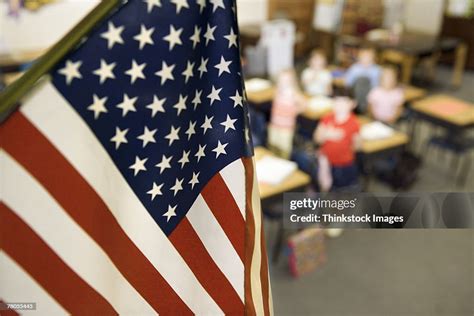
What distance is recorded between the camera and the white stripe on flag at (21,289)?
1.19 meters

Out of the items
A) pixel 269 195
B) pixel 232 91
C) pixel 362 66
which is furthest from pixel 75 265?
pixel 362 66

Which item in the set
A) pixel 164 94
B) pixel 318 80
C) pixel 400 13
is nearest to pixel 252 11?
pixel 400 13

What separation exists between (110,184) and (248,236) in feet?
1.61

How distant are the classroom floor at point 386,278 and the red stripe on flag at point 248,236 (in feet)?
8.74

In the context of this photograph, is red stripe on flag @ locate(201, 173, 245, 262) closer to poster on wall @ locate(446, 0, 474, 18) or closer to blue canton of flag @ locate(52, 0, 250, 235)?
blue canton of flag @ locate(52, 0, 250, 235)

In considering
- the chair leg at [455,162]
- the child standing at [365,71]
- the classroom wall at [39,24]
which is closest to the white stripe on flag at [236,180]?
the child standing at [365,71]

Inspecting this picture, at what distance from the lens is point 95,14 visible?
1.09m

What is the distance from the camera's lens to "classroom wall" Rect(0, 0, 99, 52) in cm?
865

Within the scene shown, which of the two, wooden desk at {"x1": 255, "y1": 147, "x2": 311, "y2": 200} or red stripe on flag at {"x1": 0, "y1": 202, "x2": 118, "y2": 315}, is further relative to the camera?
wooden desk at {"x1": 255, "y1": 147, "x2": 311, "y2": 200}

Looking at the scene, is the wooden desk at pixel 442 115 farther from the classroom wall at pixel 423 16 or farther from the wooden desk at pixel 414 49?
the classroom wall at pixel 423 16

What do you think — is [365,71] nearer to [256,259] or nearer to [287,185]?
[287,185]

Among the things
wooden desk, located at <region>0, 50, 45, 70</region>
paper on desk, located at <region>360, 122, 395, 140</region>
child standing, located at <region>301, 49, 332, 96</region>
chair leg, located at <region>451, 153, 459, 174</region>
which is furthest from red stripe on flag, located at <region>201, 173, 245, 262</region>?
wooden desk, located at <region>0, 50, 45, 70</region>

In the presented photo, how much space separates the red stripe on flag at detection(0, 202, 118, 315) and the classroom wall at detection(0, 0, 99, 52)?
8.19m

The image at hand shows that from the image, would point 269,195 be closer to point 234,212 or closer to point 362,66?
point 234,212
